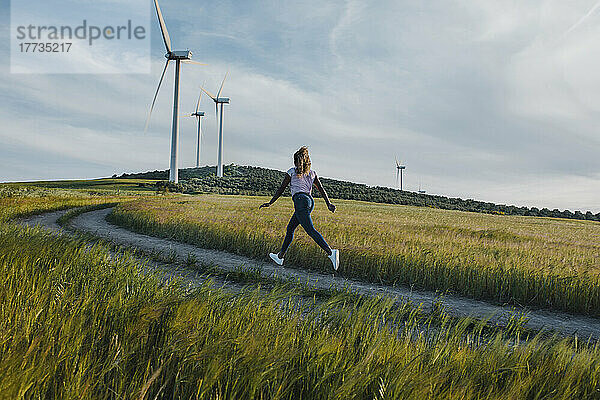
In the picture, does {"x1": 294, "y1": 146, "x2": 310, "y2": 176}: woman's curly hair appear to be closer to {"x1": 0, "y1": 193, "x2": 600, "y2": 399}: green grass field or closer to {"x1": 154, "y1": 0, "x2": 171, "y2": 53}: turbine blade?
{"x1": 0, "y1": 193, "x2": 600, "y2": 399}: green grass field

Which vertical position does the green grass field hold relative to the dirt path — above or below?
above

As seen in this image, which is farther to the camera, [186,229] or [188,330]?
[186,229]

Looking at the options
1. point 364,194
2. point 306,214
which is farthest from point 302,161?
point 364,194

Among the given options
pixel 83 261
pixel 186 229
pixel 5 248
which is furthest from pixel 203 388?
pixel 186 229

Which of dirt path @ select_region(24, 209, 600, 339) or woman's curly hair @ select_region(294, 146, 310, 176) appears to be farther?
woman's curly hair @ select_region(294, 146, 310, 176)

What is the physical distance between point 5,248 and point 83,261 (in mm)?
1136

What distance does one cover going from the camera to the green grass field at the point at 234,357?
94.2 inches

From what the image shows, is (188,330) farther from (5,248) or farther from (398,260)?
(398,260)

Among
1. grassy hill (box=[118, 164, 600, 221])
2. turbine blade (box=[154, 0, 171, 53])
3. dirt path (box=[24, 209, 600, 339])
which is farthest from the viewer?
grassy hill (box=[118, 164, 600, 221])

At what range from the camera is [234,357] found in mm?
2717

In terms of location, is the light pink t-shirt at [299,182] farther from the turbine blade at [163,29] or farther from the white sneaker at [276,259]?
the turbine blade at [163,29]

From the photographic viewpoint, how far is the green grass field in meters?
2.39

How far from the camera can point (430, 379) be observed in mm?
2518

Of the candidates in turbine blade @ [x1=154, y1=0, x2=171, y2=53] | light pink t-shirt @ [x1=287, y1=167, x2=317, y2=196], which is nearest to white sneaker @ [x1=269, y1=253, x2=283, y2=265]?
light pink t-shirt @ [x1=287, y1=167, x2=317, y2=196]
